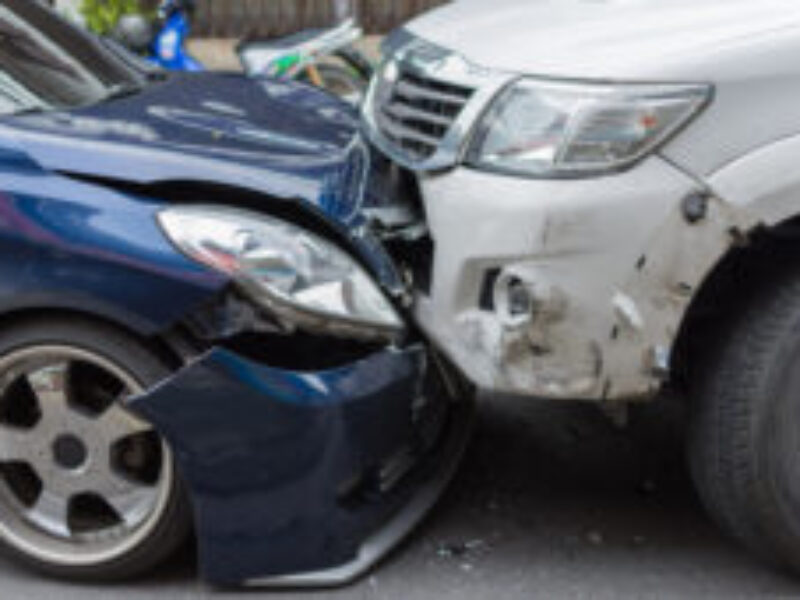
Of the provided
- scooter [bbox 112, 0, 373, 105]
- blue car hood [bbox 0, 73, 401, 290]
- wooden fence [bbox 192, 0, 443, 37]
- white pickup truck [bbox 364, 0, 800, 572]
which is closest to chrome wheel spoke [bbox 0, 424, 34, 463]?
blue car hood [bbox 0, 73, 401, 290]

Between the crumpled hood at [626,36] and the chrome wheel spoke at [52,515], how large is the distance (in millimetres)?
1551

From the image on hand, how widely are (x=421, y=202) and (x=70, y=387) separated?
101 centimetres

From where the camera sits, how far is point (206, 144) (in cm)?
319

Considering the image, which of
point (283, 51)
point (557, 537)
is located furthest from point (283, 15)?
point (557, 537)

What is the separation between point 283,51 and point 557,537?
4260 mm

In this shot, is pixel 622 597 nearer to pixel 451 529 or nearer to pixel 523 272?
pixel 451 529

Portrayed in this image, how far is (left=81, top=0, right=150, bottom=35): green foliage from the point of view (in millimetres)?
9102

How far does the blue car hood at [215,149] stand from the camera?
2.95m

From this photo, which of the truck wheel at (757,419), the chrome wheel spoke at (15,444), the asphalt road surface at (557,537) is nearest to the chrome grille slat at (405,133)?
the truck wheel at (757,419)

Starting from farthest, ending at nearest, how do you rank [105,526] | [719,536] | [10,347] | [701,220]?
[719,536], [105,526], [10,347], [701,220]

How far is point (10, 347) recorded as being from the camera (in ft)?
9.53

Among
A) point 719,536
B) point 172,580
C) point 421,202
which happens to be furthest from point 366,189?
point 719,536

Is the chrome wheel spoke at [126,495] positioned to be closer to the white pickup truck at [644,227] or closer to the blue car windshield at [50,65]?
the white pickup truck at [644,227]

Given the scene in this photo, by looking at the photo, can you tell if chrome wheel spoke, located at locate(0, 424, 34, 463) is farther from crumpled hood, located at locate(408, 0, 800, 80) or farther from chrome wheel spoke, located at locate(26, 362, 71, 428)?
crumpled hood, located at locate(408, 0, 800, 80)
